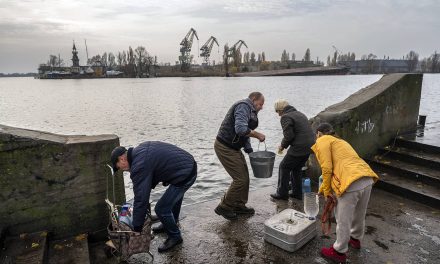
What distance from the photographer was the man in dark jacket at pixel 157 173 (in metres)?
3.84

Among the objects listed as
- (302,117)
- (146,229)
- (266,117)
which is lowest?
(266,117)

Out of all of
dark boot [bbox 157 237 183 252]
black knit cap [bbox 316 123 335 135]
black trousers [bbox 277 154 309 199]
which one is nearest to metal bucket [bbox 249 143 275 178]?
black trousers [bbox 277 154 309 199]

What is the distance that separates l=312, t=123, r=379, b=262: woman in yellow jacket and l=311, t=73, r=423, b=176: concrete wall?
2.87 metres

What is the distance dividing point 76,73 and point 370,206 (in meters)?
187

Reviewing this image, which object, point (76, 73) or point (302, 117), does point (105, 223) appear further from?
point (76, 73)

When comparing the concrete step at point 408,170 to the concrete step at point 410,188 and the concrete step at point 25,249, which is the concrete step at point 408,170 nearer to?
the concrete step at point 410,188

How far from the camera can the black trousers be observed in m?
6.05

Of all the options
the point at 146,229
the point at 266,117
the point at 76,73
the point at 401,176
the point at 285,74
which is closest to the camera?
the point at 146,229

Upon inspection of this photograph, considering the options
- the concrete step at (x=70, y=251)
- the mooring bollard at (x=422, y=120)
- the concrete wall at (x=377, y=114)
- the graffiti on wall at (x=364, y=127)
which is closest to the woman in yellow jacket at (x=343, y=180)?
the concrete wall at (x=377, y=114)

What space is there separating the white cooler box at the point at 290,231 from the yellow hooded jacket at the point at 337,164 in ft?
2.56

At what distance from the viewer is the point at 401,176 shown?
23.0ft

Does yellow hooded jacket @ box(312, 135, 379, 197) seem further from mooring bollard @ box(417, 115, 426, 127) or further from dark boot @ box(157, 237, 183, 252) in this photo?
mooring bollard @ box(417, 115, 426, 127)

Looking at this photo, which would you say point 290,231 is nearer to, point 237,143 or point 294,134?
point 237,143

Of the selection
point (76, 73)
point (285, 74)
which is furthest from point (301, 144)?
point (76, 73)
